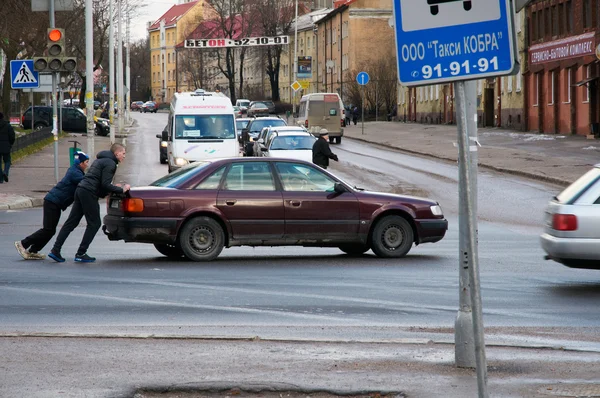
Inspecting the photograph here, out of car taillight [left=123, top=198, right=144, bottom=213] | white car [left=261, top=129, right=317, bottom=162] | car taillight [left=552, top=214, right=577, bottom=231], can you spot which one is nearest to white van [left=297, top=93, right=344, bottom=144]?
white car [left=261, top=129, right=317, bottom=162]

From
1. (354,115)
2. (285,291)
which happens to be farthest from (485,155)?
(354,115)

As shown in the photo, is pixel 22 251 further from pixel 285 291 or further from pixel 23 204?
pixel 23 204

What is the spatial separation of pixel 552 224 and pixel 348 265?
316cm

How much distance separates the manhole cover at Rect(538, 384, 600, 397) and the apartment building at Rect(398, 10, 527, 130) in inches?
1696

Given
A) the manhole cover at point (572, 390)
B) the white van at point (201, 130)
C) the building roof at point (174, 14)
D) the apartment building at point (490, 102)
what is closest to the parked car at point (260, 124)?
the apartment building at point (490, 102)

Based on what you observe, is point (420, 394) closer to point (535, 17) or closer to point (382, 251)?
point (382, 251)

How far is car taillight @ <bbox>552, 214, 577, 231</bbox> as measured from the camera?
41.6 feet

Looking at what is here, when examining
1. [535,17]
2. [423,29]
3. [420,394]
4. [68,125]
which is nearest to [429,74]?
[423,29]

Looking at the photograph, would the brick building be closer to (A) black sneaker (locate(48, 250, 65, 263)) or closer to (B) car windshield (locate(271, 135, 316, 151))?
(B) car windshield (locate(271, 135, 316, 151))

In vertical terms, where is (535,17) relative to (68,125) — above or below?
above

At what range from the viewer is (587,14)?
5059cm

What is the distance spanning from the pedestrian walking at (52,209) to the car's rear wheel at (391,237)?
432 cm

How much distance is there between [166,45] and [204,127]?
515 feet

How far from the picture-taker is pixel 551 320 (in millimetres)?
10594
